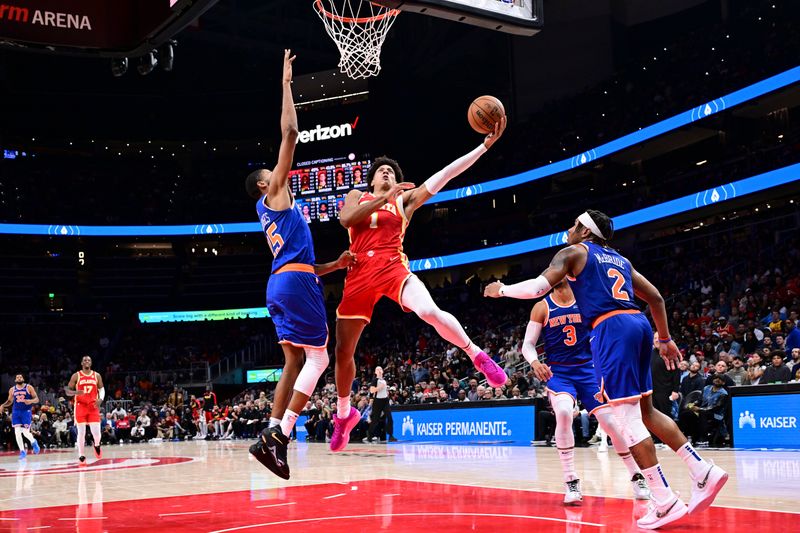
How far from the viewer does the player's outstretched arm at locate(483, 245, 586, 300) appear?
17.8 feet

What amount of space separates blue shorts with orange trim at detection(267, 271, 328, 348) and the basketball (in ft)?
5.79

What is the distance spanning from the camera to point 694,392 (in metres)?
13.5

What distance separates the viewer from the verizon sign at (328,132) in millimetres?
33656

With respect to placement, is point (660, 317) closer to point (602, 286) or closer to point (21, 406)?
point (602, 286)

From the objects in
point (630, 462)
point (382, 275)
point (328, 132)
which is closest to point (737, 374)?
point (630, 462)

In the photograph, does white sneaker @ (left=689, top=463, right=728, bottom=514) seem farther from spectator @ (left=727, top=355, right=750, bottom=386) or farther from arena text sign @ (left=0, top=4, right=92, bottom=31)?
spectator @ (left=727, top=355, right=750, bottom=386)

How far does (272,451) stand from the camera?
5551 millimetres

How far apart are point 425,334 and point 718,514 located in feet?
81.5

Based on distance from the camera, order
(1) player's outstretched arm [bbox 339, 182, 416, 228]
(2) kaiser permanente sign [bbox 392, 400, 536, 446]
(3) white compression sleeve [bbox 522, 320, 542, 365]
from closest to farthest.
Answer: (1) player's outstretched arm [bbox 339, 182, 416, 228] < (3) white compression sleeve [bbox 522, 320, 542, 365] < (2) kaiser permanente sign [bbox 392, 400, 536, 446]

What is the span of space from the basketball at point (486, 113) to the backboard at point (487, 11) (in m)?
0.55

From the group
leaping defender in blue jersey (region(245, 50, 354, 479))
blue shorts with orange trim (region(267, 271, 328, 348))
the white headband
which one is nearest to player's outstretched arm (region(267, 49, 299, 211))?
leaping defender in blue jersey (region(245, 50, 354, 479))

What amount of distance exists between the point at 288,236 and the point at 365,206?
612mm

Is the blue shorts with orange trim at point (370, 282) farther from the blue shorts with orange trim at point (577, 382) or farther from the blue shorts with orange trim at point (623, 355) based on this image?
the blue shorts with orange trim at point (577, 382)

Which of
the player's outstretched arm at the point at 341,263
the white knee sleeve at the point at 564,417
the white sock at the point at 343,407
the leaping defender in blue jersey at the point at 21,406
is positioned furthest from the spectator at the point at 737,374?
the leaping defender in blue jersey at the point at 21,406
